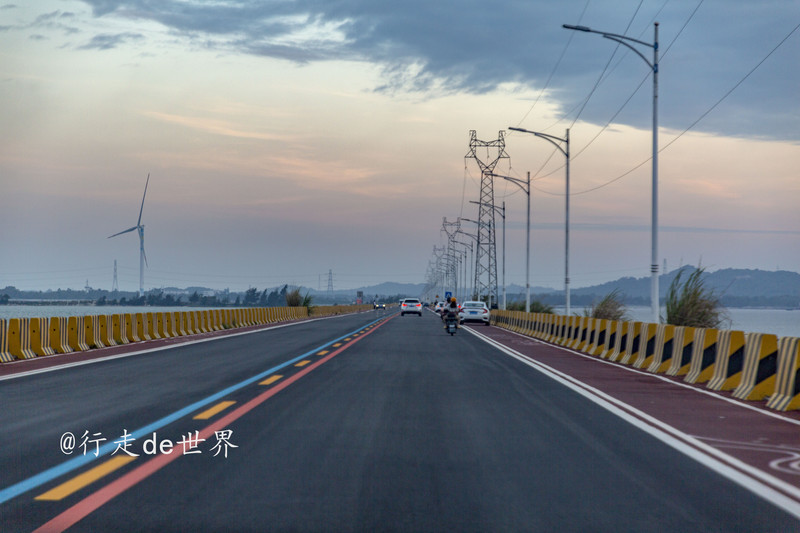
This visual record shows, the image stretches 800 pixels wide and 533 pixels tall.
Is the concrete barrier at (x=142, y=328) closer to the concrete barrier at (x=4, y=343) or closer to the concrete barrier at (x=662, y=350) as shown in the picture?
the concrete barrier at (x=4, y=343)

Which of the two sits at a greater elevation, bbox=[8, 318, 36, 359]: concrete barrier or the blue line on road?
bbox=[8, 318, 36, 359]: concrete barrier

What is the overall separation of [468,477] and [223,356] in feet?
46.5

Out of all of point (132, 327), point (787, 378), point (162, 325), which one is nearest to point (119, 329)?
point (132, 327)

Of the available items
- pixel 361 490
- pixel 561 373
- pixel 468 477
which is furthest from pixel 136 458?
pixel 561 373

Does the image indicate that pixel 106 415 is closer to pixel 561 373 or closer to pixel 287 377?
pixel 287 377

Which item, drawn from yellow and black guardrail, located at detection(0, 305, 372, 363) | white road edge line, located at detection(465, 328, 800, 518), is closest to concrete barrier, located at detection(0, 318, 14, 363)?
yellow and black guardrail, located at detection(0, 305, 372, 363)

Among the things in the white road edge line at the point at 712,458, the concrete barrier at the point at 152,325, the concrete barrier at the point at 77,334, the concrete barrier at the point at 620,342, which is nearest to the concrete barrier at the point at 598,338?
the concrete barrier at the point at 620,342

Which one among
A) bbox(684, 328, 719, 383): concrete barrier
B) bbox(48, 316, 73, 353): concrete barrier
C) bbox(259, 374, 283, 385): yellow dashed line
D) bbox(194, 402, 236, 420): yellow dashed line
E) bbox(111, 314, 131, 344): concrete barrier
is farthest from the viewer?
bbox(111, 314, 131, 344): concrete barrier

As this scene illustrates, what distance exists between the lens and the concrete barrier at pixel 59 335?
20627 mm

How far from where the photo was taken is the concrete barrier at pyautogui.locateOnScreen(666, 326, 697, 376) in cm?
1653

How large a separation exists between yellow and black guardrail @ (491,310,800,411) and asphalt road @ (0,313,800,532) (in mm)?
2683

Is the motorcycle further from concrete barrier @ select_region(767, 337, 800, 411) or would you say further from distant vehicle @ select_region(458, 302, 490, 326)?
concrete barrier @ select_region(767, 337, 800, 411)

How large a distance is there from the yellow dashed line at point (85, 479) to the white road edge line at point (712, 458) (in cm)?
487

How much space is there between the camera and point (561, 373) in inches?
A: 661
